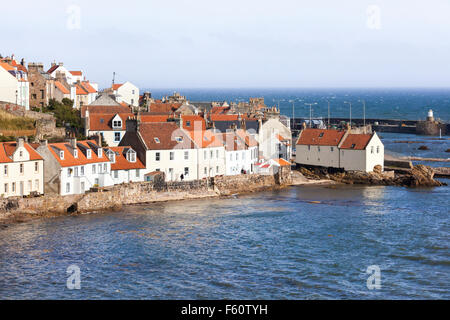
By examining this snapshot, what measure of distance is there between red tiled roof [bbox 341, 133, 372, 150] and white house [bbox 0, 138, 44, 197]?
127 feet

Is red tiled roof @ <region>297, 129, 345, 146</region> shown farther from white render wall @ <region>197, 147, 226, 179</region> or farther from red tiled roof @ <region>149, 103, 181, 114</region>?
red tiled roof @ <region>149, 103, 181, 114</region>

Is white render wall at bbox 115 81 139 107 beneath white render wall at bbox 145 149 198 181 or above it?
above

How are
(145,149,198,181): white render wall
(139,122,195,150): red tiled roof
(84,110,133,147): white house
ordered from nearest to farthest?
(145,149,198,181): white render wall < (139,122,195,150): red tiled roof < (84,110,133,147): white house

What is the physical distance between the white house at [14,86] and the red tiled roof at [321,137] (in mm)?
34190

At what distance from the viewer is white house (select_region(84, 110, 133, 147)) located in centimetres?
8081

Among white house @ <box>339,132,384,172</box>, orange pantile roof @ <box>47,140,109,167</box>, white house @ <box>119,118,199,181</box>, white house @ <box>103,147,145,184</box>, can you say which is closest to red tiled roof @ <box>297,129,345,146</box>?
white house @ <box>339,132,384,172</box>

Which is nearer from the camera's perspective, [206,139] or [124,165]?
[124,165]

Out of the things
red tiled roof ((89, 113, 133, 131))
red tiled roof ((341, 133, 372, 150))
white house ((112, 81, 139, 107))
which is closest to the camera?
red tiled roof ((89, 113, 133, 131))

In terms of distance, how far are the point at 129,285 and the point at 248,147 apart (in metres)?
42.8

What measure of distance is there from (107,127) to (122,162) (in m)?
12.4

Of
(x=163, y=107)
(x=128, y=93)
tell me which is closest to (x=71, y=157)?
(x=163, y=107)

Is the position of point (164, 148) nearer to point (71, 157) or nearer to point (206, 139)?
point (206, 139)

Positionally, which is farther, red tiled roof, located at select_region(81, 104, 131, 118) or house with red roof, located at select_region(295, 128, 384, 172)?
red tiled roof, located at select_region(81, 104, 131, 118)

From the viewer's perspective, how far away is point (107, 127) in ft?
267
